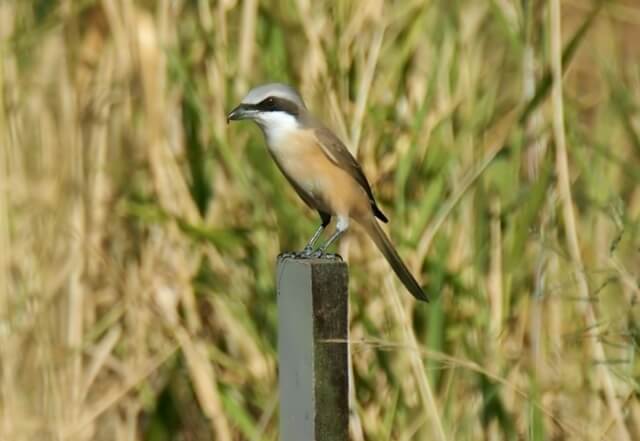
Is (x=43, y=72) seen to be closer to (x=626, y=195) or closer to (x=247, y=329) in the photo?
(x=247, y=329)

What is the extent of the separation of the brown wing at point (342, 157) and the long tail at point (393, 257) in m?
0.02

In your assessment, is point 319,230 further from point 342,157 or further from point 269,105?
point 269,105

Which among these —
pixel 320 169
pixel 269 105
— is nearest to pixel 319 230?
pixel 320 169

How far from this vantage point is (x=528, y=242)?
2.13m

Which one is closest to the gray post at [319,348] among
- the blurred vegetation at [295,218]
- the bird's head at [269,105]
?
the blurred vegetation at [295,218]

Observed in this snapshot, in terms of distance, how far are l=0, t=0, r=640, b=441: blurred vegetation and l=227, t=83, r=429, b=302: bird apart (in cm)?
5

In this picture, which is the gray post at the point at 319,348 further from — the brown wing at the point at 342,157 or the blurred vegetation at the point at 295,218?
the brown wing at the point at 342,157

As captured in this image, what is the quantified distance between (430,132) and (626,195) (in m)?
0.62

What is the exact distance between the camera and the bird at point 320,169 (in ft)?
6.28

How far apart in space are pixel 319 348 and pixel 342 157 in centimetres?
68

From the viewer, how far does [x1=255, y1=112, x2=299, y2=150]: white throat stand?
191 cm

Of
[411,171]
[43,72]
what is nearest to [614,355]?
[411,171]

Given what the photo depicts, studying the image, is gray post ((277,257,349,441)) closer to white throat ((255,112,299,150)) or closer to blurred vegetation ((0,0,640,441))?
blurred vegetation ((0,0,640,441))

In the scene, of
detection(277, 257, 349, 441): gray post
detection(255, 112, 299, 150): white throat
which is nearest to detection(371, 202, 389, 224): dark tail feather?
detection(255, 112, 299, 150): white throat
